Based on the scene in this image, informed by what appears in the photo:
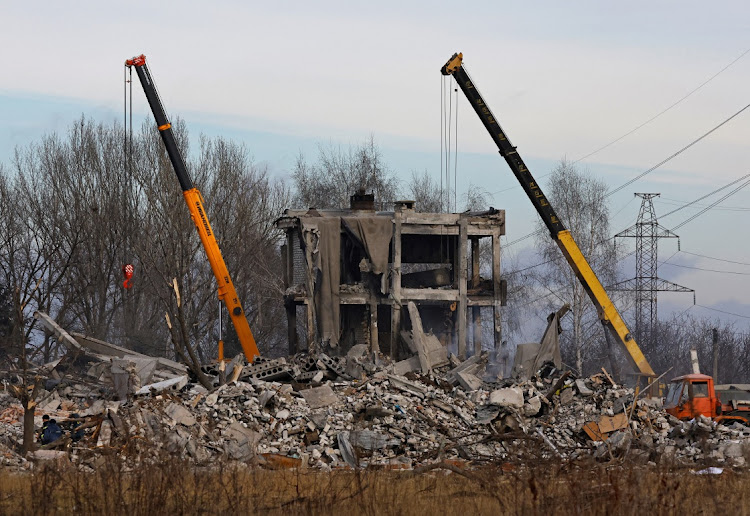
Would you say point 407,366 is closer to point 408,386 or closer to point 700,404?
point 408,386

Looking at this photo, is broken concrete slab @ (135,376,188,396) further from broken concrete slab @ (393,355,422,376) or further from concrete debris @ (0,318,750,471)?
broken concrete slab @ (393,355,422,376)

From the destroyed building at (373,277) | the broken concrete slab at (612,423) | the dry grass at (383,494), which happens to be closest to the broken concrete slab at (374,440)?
the broken concrete slab at (612,423)

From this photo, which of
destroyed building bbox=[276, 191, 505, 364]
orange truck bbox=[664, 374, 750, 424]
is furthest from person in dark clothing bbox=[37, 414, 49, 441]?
orange truck bbox=[664, 374, 750, 424]

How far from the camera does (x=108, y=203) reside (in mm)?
47031

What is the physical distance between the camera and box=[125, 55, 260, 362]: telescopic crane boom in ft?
98.8

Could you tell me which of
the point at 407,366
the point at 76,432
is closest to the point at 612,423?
the point at 407,366

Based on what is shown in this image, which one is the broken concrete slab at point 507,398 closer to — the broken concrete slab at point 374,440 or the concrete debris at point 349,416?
the concrete debris at point 349,416

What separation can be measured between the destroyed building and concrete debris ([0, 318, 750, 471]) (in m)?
4.03

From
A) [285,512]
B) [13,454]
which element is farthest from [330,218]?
[285,512]

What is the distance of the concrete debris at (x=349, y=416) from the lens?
18.2 m

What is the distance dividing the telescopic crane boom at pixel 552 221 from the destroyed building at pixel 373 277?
1.25 meters

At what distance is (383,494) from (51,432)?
876cm

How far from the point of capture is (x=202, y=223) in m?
30.5

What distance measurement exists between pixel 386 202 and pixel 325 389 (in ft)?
102
